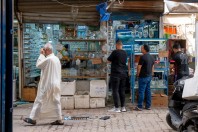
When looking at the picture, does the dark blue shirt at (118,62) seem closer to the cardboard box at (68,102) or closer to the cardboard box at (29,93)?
the cardboard box at (68,102)

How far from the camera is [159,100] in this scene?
11.9m

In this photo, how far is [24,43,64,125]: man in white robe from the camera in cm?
902

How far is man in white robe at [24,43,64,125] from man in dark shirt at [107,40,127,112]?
7.72ft

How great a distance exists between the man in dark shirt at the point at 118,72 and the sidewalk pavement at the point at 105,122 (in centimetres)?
44

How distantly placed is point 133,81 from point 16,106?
346 cm

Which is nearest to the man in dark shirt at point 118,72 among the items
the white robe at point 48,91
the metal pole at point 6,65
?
the white robe at point 48,91

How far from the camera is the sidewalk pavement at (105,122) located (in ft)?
29.1

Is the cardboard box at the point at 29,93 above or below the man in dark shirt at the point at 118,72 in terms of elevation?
below

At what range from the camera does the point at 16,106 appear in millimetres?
11820

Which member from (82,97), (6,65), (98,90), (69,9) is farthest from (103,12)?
(6,65)

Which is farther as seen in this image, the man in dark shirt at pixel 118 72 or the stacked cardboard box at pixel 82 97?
the stacked cardboard box at pixel 82 97

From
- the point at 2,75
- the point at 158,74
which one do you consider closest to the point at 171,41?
the point at 158,74

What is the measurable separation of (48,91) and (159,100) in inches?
160

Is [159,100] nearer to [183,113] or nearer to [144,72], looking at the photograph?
[144,72]
